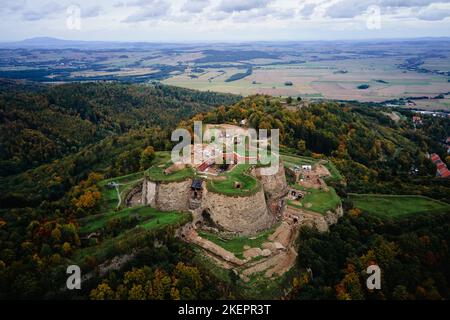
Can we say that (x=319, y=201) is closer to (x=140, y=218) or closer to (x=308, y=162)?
(x=308, y=162)

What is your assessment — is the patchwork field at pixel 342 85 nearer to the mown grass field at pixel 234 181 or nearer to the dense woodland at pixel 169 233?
the dense woodland at pixel 169 233

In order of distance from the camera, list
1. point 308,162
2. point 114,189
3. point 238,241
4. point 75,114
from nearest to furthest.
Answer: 1. point 238,241
2. point 114,189
3. point 308,162
4. point 75,114

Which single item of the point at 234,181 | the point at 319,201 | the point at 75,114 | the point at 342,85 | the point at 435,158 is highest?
the point at 342,85

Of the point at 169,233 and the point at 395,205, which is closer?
the point at 169,233

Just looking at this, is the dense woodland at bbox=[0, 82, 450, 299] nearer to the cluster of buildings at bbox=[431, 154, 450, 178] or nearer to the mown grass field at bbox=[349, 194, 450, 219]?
the mown grass field at bbox=[349, 194, 450, 219]

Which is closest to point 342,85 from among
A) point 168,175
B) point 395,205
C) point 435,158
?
point 435,158

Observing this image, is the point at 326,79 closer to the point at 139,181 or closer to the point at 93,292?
the point at 139,181
